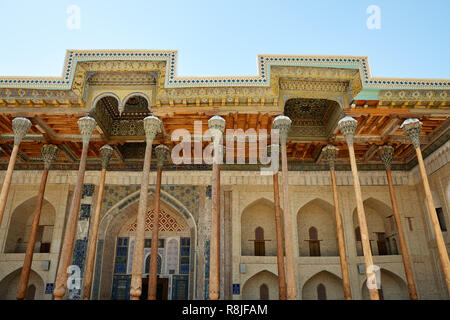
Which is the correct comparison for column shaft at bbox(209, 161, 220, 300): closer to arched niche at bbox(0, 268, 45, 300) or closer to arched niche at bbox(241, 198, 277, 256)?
arched niche at bbox(241, 198, 277, 256)

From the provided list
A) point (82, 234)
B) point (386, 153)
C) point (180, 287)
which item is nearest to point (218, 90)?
point (386, 153)

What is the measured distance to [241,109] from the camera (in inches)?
330

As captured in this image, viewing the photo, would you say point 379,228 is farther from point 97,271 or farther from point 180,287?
point 97,271

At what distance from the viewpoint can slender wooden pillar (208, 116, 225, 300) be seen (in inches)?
271

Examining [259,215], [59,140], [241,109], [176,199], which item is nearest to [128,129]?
[59,140]

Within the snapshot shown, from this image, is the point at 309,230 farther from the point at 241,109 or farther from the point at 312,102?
the point at 241,109

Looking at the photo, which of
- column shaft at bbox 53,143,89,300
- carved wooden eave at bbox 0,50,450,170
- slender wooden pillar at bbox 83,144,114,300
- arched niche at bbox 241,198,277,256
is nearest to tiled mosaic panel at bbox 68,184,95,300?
slender wooden pillar at bbox 83,144,114,300

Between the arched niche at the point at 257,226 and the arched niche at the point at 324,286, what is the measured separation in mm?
1377

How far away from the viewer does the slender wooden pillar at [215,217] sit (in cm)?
688

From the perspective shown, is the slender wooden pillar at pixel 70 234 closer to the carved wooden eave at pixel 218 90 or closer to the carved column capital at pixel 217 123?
the carved wooden eave at pixel 218 90

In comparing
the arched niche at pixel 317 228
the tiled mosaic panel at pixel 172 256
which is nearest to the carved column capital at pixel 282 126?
the arched niche at pixel 317 228

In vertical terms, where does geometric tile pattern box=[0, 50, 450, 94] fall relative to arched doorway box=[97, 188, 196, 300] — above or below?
above

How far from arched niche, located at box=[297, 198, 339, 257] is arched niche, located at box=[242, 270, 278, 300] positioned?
51.2 inches
